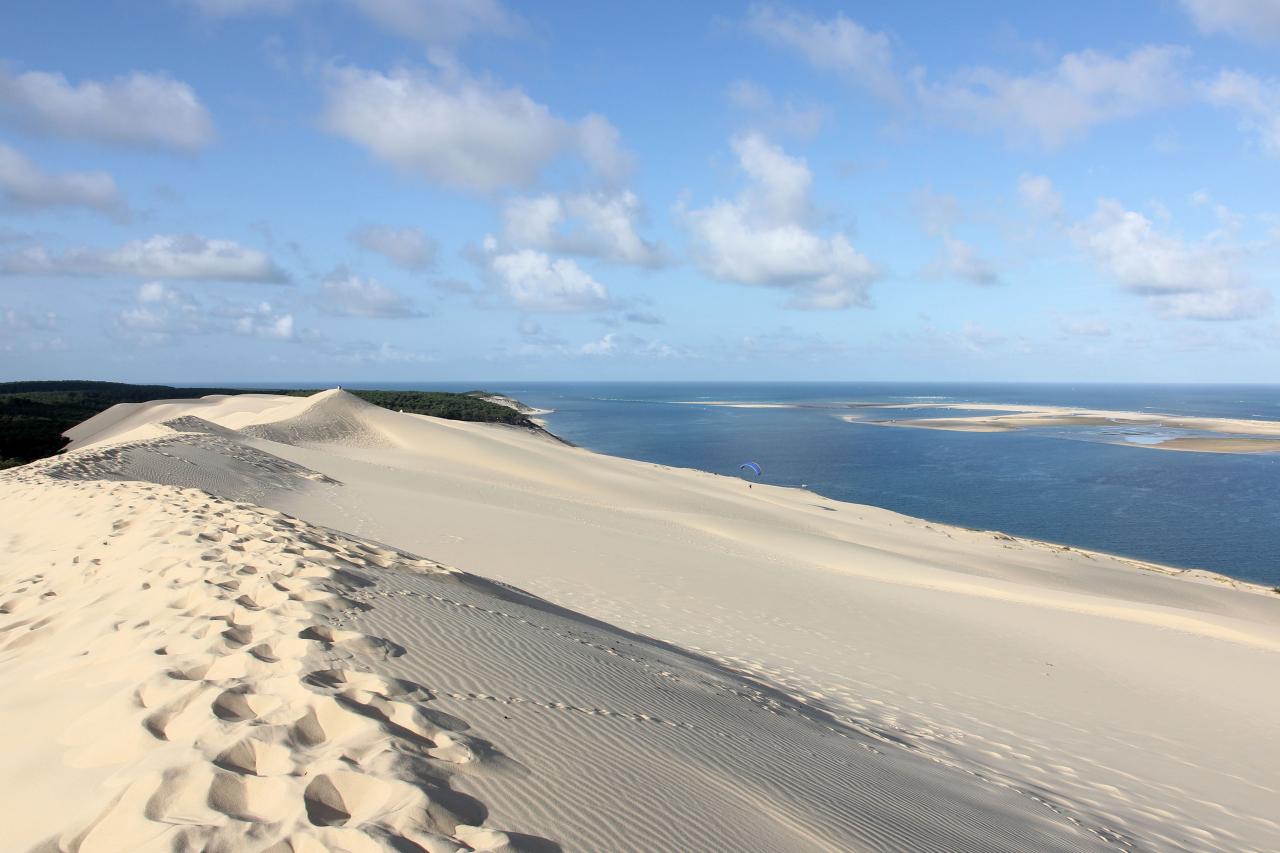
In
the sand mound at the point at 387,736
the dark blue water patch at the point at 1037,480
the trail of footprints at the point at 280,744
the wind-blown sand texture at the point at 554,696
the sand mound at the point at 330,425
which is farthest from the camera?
the sand mound at the point at 330,425

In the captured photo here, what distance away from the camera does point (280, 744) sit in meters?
A: 2.98

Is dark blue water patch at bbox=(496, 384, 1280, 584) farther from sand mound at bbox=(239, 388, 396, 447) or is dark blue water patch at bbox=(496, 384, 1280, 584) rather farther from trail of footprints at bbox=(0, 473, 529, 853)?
trail of footprints at bbox=(0, 473, 529, 853)

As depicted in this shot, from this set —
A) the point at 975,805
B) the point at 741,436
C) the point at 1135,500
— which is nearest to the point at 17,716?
the point at 975,805

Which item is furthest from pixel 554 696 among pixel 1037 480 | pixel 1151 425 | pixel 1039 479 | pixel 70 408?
pixel 1151 425

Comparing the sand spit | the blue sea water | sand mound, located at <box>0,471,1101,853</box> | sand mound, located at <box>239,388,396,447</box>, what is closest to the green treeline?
sand mound, located at <box>239,388,396,447</box>

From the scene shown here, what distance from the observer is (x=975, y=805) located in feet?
15.0

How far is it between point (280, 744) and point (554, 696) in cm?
161

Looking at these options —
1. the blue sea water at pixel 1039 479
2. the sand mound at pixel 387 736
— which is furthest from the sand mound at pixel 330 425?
the sand mound at pixel 387 736

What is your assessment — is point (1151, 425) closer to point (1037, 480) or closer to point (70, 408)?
point (1037, 480)

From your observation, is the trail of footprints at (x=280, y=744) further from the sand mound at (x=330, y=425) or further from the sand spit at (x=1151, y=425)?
the sand spit at (x=1151, y=425)

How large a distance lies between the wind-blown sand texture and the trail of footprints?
2 centimetres

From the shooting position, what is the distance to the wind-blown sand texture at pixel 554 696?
278 centimetres

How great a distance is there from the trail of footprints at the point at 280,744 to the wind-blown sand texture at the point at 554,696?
16 mm

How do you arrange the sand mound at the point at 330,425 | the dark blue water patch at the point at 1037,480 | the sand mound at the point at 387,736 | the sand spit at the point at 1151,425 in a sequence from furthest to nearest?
1. the sand spit at the point at 1151,425
2. the sand mound at the point at 330,425
3. the dark blue water patch at the point at 1037,480
4. the sand mound at the point at 387,736
